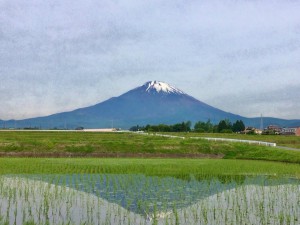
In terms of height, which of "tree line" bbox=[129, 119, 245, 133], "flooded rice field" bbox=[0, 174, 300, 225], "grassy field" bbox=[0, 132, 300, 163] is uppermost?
"tree line" bbox=[129, 119, 245, 133]

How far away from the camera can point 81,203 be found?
11.5m

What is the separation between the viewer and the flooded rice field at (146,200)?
32.1ft

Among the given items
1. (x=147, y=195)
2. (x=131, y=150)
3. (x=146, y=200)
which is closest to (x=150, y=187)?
(x=147, y=195)

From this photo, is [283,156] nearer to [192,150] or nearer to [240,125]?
[192,150]

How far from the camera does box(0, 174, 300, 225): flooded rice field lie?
980 cm

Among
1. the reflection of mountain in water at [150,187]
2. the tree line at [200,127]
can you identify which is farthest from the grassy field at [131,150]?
the tree line at [200,127]

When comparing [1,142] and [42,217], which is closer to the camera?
[42,217]

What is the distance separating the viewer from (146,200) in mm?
11812

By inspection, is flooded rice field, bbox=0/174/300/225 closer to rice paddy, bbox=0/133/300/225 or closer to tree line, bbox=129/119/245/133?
rice paddy, bbox=0/133/300/225

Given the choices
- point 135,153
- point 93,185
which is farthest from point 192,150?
point 93,185

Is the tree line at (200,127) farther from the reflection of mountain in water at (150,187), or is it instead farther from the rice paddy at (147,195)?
the reflection of mountain in water at (150,187)

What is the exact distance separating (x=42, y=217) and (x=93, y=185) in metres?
5.03

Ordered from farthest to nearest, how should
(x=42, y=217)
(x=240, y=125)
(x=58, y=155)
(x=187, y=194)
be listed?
(x=240, y=125), (x=58, y=155), (x=187, y=194), (x=42, y=217)

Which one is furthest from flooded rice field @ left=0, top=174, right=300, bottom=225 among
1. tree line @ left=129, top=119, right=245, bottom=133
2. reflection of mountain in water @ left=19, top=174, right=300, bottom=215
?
tree line @ left=129, top=119, right=245, bottom=133
